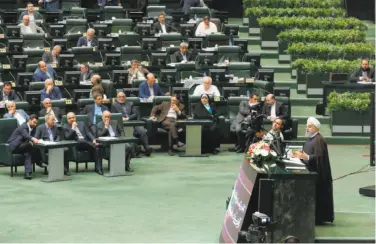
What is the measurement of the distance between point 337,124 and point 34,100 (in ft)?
20.3

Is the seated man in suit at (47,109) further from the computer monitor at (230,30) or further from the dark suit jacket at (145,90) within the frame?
the computer monitor at (230,30)

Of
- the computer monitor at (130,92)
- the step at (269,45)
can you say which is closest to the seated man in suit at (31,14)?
the step at (269,45)

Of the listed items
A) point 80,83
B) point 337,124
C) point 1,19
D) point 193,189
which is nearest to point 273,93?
point 337,124

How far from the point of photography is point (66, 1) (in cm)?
3172

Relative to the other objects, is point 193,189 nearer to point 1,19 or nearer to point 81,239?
point 81,239

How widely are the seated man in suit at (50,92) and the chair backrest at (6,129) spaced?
197cm

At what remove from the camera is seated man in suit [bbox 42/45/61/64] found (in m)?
26.1

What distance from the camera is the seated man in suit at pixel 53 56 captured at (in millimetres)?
26062

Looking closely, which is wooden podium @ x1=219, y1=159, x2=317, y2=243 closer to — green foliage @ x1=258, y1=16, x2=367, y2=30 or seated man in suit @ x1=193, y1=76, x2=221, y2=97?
seated man in suit @ x1=193, y1=76, x2=221, y2=97

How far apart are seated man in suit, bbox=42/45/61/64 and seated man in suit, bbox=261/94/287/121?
513 centimetres

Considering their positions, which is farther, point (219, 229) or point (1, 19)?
point (1, 19)

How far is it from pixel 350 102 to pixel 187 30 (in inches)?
241

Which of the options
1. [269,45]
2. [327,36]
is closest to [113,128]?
[327,36]

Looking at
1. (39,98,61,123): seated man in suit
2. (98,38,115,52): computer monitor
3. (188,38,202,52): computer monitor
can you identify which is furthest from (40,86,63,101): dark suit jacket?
(188,38,202,52): computer monitor
